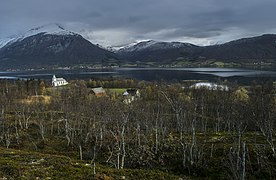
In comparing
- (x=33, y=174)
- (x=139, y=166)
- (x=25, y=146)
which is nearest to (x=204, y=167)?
(x=139, y=166)

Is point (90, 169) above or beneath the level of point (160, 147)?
above

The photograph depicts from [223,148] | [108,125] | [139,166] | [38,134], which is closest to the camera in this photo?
[139,166]

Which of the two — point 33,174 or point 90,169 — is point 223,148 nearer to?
point 90,169

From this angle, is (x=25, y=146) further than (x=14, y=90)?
No

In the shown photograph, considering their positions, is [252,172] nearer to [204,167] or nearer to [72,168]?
[204,167]

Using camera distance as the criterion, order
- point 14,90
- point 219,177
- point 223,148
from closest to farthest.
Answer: point 219,177, point 223,148, point 14,90

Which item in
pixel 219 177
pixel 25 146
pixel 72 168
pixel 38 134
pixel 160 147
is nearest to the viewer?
pixel 72 168

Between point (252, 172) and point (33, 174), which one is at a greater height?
point (33, 174)

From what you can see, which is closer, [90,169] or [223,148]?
[90,169]

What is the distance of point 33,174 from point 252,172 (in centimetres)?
2511

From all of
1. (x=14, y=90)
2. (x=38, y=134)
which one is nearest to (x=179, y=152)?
(x=38, y=134)

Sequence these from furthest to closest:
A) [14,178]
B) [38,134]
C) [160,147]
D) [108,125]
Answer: [108,125], [38,134], [160,147], [14,178]

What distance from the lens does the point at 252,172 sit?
35.0m

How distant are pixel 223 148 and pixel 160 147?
31.2 feet
